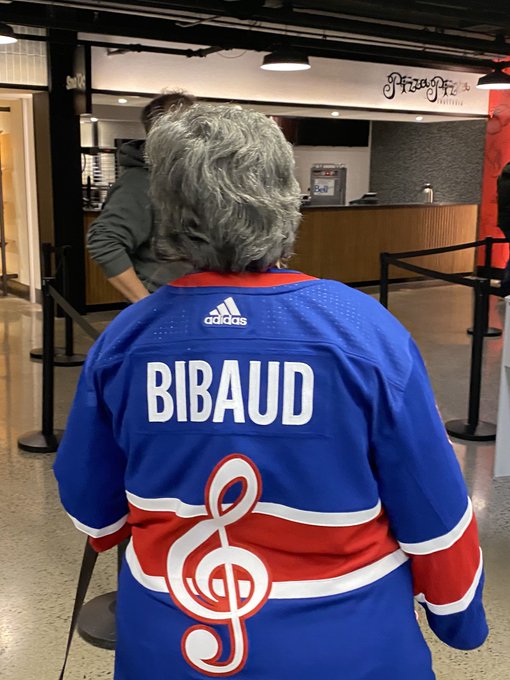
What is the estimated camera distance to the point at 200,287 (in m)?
1.09

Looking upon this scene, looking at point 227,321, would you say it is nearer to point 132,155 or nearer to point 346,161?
point 132,155

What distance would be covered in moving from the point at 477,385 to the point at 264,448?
11.5 ft

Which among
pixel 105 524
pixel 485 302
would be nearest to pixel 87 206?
pixel 485 302

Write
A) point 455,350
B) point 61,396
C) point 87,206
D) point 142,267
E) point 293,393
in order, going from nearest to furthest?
1. point 293,393
2. point 142,267
3. point 61,396
4. point 455,350
5. point 87,206

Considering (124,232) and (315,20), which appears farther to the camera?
(315,20)

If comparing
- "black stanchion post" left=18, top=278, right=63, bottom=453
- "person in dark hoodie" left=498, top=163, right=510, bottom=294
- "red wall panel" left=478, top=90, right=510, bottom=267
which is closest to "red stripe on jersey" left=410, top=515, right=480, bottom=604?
"black stanchion post" left=18, top=278, right=63, bottom=453

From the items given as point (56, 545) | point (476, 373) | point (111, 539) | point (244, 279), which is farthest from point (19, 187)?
point (244, 279)

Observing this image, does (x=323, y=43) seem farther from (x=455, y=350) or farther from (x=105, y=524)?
(x=105, y=524)

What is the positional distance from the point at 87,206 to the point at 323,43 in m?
2.95

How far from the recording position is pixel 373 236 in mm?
9500

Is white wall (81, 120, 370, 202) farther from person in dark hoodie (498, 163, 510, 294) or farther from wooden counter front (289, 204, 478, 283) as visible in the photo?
person in dark hoodie (498, 163, 510, 294)

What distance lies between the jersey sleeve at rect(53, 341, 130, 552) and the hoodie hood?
1617 millimetres

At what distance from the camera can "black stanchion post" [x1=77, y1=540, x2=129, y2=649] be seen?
2441 mm

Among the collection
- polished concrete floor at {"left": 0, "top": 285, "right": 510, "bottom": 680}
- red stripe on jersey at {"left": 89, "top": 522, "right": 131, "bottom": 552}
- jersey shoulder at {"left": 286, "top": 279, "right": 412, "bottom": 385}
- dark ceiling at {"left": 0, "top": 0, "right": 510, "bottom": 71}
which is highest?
dark ceiling at {"left": 0, "top": 0, "right": 510, "bottom": 71}
